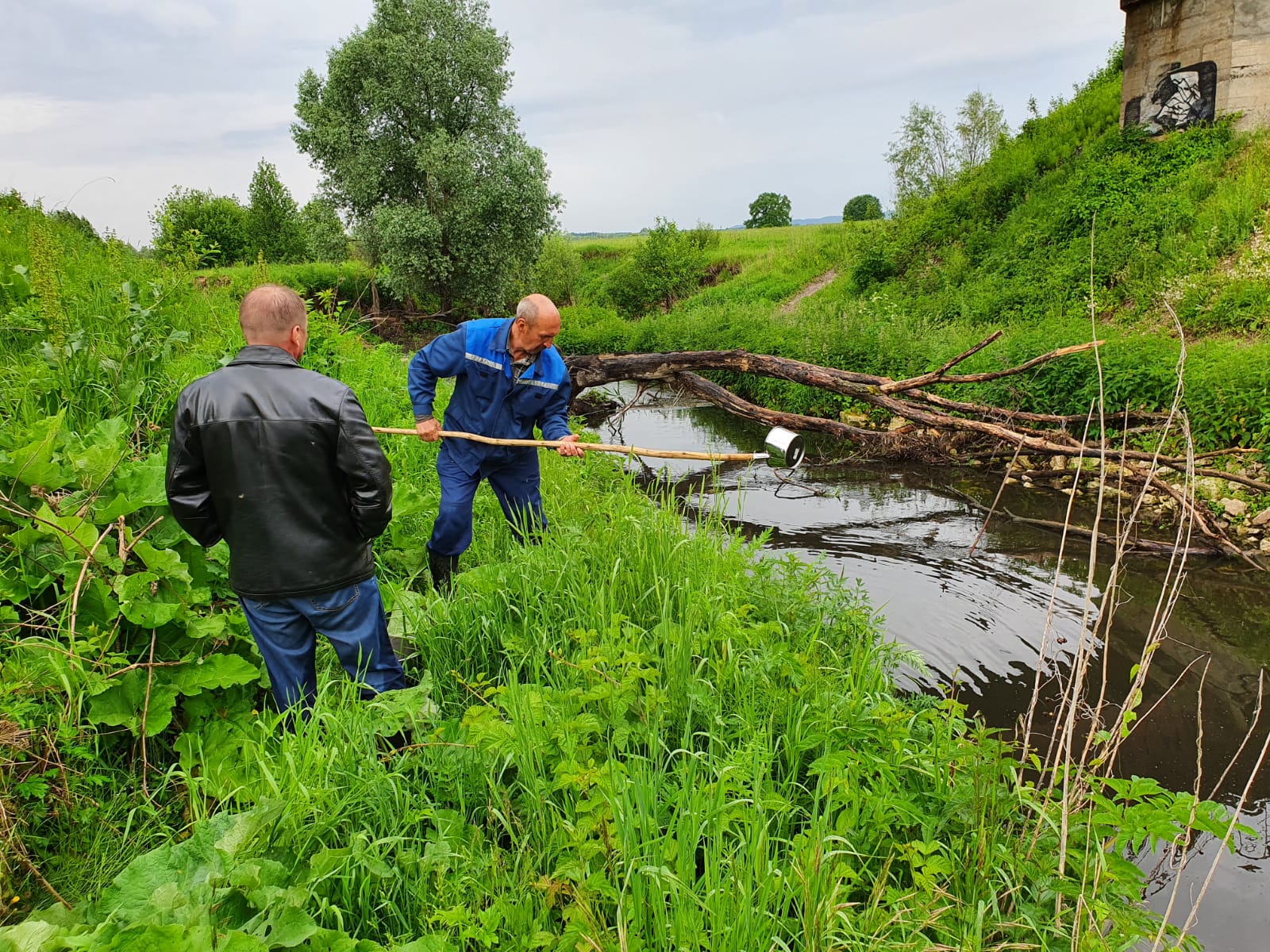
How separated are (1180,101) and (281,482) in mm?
15751

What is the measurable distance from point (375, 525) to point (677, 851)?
1610 mm

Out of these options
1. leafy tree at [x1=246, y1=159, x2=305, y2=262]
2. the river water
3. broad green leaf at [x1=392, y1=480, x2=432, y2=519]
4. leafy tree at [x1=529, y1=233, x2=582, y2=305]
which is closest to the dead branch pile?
the river water

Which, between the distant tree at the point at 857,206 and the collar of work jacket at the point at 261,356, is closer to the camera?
the collar of work jacket at the point at 261,356

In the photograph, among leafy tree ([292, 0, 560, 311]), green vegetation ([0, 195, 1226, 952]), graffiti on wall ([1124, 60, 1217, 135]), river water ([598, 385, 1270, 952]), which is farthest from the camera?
leafy tree ([292, 0, 560, 311])

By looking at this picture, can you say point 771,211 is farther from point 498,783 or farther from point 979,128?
point 498,783

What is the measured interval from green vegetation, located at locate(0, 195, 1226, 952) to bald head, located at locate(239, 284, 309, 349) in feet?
2.83

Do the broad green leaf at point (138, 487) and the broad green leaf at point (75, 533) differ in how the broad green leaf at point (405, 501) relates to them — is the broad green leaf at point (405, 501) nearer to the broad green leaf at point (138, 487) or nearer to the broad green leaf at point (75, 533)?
the broad green leaf at point (138, 487)

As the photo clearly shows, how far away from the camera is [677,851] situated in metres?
2.13

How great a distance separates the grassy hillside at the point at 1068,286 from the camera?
8.22 m

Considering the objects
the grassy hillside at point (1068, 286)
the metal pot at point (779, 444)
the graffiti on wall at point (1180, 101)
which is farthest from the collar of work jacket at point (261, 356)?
the graffiti on wall at point (1180, 101)

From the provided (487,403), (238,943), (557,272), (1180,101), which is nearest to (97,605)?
(238,943)

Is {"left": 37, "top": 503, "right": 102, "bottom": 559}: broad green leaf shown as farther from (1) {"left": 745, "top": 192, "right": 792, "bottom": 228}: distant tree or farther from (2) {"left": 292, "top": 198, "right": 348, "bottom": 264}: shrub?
(1) {"left": 745, "top": 192, "right": 792, "bottom": 228}: distant tree

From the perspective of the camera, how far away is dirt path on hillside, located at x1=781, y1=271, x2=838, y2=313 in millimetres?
21991

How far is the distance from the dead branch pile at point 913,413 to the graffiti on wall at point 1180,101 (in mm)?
7193
